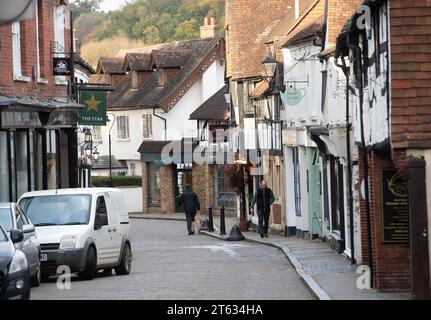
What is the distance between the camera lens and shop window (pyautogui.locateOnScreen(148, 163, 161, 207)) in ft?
226

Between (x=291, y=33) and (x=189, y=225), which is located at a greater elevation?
(x=291, y=33)

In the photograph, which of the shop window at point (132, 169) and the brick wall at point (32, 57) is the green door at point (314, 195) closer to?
the brick wall at point (32, 57)

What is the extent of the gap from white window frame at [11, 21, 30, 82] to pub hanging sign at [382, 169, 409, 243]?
1527 centimetres

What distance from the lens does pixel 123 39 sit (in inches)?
5118

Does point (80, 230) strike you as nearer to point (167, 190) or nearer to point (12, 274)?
point (12, 274)

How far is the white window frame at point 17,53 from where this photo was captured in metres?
33.4

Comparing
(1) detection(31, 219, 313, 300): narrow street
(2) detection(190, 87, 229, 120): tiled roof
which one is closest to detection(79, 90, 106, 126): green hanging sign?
(1) detection(31, 219, 313, 300): narrow street

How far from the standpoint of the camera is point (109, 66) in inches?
3093

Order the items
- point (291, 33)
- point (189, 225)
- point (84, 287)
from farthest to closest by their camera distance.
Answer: point (189, 225) → point (291, 33) → point (84, 287)

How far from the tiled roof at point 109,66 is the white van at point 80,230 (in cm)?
5218

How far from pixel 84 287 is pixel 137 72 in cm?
5341

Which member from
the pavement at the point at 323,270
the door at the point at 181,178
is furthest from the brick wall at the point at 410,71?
the door at the point at 181,178
